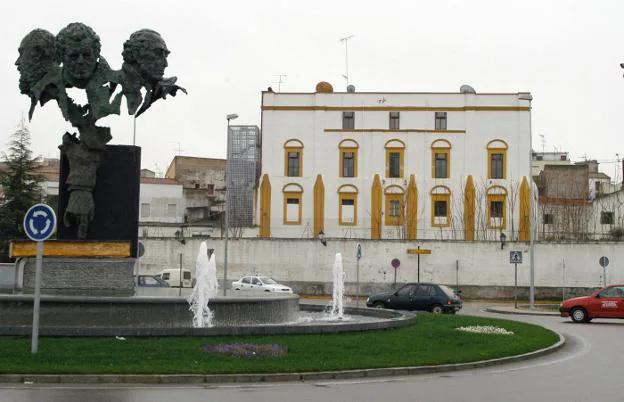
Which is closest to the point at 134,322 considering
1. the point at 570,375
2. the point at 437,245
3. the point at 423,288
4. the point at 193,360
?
the point at 193,360

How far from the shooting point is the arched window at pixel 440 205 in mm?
67562

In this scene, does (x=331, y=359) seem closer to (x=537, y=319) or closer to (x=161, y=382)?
(x=161, y=382)

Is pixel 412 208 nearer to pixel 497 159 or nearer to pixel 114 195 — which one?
pixel 497 159

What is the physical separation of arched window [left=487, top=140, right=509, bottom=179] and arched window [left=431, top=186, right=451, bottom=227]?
3.63m

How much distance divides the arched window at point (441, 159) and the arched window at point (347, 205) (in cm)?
648

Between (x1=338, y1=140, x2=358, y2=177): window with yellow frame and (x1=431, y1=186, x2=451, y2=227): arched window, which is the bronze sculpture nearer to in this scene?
(x1=338, y1=140, x2=358, y2=177): window with yellow frame

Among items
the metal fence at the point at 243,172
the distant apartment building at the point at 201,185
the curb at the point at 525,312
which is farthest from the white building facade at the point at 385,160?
the curb at the point at 525,312

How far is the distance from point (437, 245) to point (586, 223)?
66.3ft

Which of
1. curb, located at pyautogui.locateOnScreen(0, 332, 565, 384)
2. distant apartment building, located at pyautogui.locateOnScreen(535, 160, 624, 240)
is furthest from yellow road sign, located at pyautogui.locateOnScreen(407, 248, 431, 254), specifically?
curb, located at pyautogui.locateOnScreen(0, 332, 565, 384)

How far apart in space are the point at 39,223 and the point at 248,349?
171 inches

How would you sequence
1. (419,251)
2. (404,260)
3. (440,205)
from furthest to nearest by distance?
(440,205)
(404,260)
(419,251)

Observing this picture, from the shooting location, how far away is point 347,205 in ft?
224

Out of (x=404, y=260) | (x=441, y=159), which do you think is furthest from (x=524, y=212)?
(x=404, y=260)

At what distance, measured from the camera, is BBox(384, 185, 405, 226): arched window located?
67.6m
